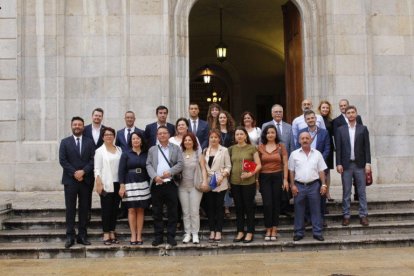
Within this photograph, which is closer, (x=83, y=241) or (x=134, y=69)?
(x=83, y=241)

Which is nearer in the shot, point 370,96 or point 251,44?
point 370,96

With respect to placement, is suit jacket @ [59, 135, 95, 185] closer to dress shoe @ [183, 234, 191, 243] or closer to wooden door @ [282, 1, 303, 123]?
dress shoe @ [183, 234, 191, 243]

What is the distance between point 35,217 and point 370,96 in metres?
8.10

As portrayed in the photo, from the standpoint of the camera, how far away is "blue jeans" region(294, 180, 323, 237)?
8125 mm

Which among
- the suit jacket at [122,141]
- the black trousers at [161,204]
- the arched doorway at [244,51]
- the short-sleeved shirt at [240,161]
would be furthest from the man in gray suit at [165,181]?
the arched doorway at [244,51]

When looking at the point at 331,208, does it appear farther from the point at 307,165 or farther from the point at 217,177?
the point at 217,177

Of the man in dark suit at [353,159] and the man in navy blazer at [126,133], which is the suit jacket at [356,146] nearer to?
the man in dark suit at [353,159]

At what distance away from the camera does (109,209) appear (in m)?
7.97

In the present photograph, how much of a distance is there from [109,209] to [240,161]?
2151 mm

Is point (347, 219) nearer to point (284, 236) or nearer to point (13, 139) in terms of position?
point (284, 236)

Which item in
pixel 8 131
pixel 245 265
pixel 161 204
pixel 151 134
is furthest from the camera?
pixel 8 131

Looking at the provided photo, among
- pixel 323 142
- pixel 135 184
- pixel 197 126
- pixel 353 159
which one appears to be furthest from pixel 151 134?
pixel 353 159

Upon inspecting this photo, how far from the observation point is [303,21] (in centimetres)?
1278

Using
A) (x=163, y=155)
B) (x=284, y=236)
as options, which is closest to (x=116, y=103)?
(x=163, y=155)
